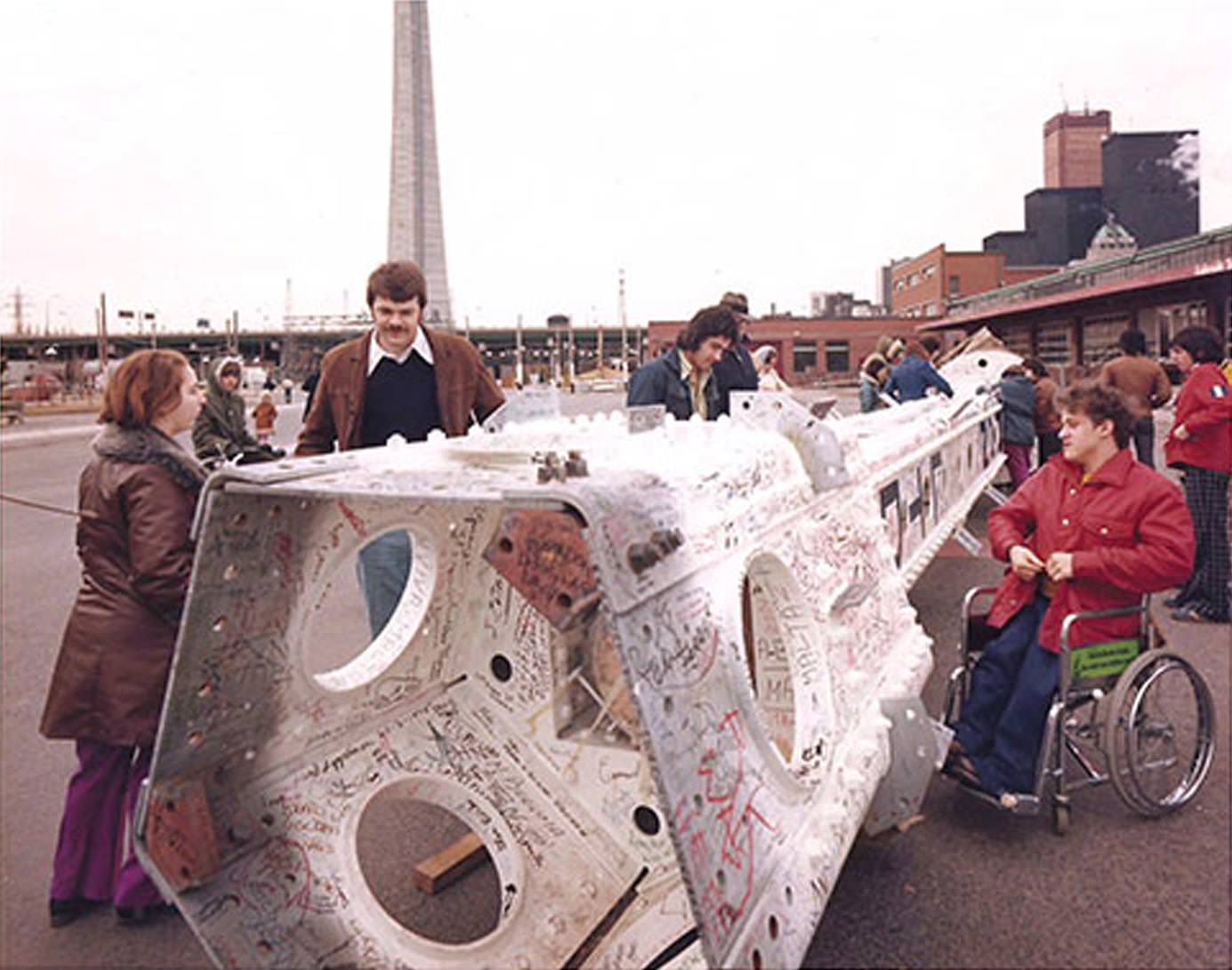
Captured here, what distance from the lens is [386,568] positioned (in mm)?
3543

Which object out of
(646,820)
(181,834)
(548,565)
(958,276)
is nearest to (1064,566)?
(646,820)

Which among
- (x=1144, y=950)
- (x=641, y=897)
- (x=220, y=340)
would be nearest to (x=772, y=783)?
(x=641, y=897)

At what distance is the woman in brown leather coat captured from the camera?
10.1 ft

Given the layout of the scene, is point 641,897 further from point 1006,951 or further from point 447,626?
point 1006,951

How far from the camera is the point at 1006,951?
114 inches

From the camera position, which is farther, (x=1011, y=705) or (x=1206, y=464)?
(x=1206, y=464)

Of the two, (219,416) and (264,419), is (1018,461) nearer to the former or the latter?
(219,416)

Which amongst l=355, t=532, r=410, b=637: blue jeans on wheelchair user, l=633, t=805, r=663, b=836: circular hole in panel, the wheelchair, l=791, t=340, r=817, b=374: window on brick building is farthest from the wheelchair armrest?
l=791, t=340, r=817, b=374: window on brick building

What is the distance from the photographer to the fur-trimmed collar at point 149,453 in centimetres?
309

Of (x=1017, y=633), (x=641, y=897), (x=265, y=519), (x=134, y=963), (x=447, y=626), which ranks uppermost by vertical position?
(x=265, y=519)

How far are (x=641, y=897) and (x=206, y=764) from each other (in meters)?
1.16

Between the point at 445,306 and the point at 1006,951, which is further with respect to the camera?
the point at 445,306

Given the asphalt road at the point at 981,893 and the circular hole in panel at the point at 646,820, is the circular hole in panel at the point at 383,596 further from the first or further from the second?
the asphalt road at the point at 981,893
